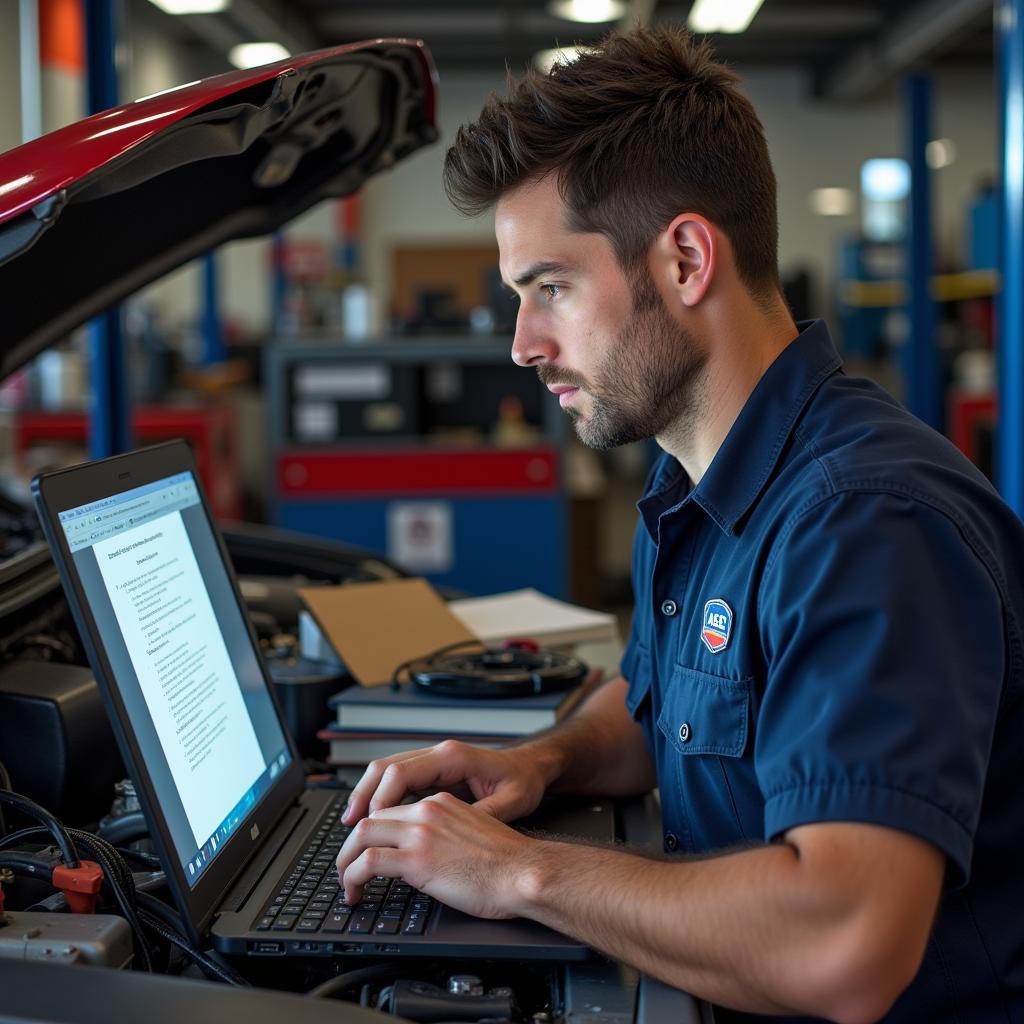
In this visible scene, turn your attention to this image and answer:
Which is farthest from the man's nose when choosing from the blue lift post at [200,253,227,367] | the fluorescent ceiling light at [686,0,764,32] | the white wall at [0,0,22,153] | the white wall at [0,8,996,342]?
the white wall at [0,8,996,342]

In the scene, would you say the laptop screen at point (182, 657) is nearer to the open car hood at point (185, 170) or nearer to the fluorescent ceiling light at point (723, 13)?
the open car hood at point (185, 170)

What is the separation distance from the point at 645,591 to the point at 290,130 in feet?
1.85

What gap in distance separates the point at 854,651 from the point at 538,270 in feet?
1.41

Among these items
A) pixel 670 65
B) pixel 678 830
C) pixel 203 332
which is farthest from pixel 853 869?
pixel 203 332

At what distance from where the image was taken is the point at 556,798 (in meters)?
1.20

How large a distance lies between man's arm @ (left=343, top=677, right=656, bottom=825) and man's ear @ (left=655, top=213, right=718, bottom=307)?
0.43 metres

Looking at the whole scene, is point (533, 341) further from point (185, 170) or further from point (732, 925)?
point (732, 925)

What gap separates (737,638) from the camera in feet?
3.04

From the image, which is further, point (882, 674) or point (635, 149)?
point (635, 149)

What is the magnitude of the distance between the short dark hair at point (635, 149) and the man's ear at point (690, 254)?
13 millimetres

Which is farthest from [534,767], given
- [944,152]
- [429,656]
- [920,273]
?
[944,152]

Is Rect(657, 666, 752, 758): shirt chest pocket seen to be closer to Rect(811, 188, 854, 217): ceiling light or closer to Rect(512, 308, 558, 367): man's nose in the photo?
Rect(512, 308, 558, 367): man's nose

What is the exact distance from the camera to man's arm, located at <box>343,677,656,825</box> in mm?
1030

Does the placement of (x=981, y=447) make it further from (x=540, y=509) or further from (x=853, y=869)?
(x=853, y=869)
